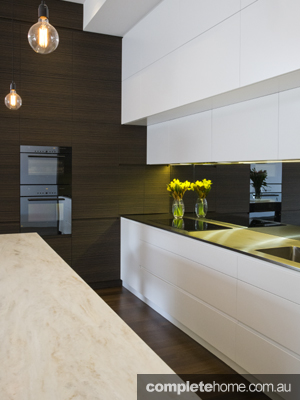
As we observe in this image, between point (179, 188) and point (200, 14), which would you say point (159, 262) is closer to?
point (179, 188)

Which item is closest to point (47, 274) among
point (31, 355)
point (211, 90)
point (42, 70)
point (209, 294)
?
point (31, 355)

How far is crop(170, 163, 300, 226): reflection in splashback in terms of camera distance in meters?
2.89

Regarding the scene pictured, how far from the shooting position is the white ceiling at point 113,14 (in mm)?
3641

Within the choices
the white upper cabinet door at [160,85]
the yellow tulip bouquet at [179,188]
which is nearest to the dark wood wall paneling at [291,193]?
the white upper cabinet door at [160,85]

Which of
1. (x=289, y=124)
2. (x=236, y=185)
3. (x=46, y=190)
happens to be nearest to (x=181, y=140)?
(x=236, y=185)

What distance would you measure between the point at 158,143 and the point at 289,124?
209 cm

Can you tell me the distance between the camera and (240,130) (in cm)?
300

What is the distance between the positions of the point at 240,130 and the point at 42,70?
240 cm

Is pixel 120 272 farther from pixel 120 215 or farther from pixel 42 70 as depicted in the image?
pixel 42 70

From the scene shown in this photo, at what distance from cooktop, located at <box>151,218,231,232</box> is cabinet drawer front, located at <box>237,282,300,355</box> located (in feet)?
3.27

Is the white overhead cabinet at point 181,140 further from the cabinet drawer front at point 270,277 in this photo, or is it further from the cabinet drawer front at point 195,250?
the cabinet drawer front at point 270,277

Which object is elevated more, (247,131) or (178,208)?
(247,131)

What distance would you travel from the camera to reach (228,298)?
2697mm

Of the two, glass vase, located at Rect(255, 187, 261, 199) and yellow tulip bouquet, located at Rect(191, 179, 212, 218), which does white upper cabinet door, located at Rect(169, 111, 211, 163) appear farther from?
glass vase, located at Rect(255, 187, 261, 199)
